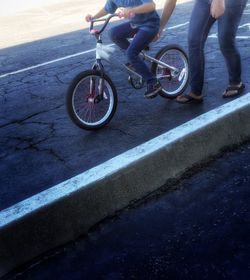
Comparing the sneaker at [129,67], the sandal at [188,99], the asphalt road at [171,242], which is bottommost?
the asphalt road at [171,242]

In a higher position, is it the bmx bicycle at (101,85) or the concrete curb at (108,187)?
the bmx bicycle at (101,85)

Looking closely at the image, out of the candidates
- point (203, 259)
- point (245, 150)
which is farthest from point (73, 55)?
point (203, 259)

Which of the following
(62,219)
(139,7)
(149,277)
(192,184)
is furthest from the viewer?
(139,7)

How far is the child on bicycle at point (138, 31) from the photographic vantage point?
4586mm

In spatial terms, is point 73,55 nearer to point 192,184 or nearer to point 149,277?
point 192,184

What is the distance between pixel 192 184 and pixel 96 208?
881 mm

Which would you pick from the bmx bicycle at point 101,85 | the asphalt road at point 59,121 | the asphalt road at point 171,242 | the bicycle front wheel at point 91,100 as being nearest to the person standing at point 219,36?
the asphalt road at point 59,121

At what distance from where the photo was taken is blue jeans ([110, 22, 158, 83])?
4.78 metres

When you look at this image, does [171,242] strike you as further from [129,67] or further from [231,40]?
[231,40]

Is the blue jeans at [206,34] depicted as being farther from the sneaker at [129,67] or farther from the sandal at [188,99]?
the sneaker at [129,67]

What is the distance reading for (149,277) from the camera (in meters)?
2.80

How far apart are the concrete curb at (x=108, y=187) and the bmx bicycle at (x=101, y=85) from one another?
109cm

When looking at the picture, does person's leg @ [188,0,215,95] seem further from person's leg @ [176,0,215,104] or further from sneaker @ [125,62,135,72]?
sneaker @ [125,62,135,72]

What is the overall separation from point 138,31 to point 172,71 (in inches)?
32.2
